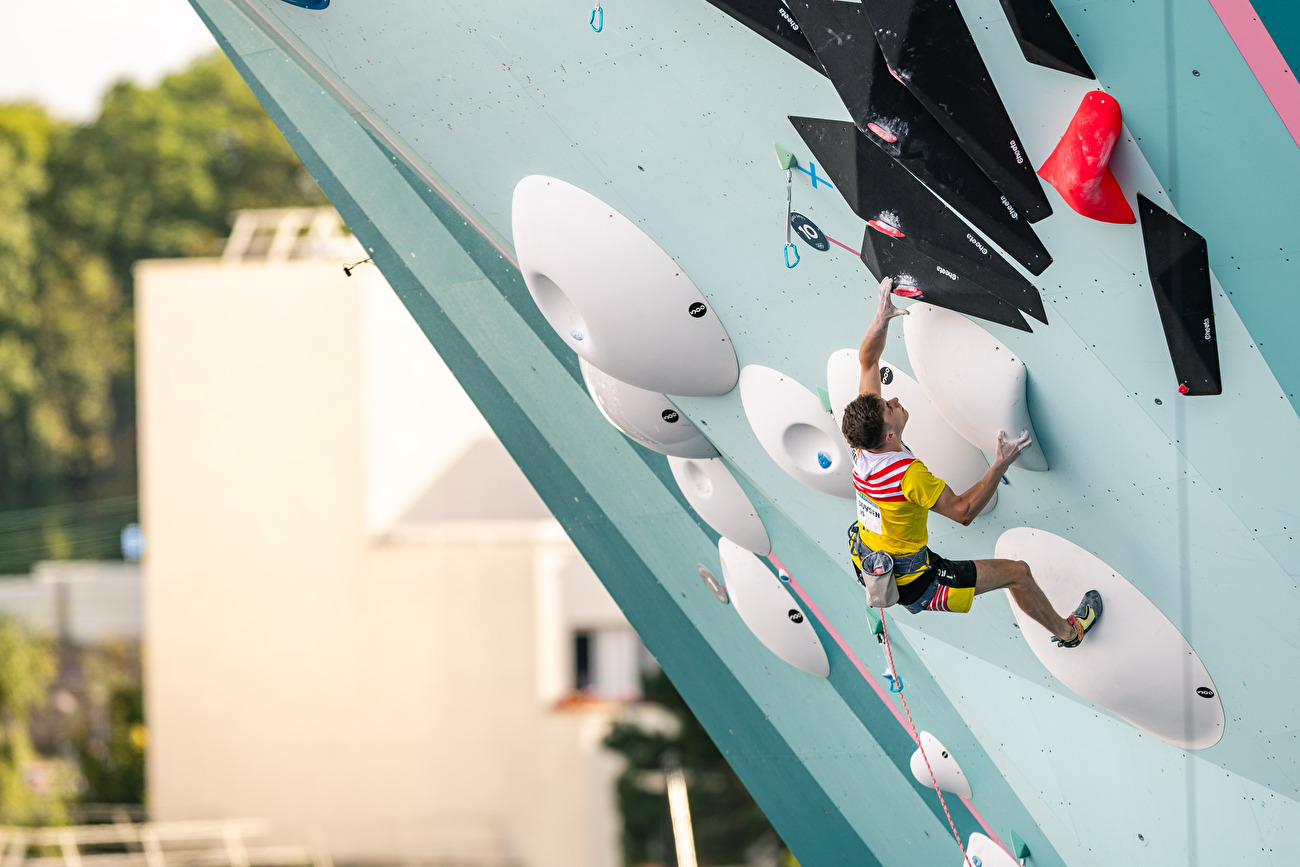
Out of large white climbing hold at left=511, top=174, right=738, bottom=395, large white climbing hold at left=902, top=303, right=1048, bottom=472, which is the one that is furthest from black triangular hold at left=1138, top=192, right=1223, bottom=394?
large white climbing hold at left=511, top=174, right=738, bottom=395

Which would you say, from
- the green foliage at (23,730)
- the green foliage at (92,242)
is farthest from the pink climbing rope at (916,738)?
the green foliage at (92,242)

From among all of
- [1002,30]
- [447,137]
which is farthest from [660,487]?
[1002,30]

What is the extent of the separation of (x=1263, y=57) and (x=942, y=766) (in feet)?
8.21

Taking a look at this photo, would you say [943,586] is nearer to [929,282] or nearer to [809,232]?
[929,282]

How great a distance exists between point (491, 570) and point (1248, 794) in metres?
10.8

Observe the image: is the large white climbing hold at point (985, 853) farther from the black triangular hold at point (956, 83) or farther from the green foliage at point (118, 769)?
the green foliage at point (118, 769)

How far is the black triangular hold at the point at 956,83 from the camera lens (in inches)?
91.0

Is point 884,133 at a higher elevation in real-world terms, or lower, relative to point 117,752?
higher

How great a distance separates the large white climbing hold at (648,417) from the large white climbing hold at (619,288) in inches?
10.5

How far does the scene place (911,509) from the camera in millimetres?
2738

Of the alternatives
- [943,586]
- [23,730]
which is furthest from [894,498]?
[23,730]

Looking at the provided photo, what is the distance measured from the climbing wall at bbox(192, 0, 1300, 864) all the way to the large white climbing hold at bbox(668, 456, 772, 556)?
0.01 meters

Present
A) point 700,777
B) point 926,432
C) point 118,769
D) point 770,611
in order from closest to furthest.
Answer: point 926,432, point 770,611, point 700,777, point 118,769

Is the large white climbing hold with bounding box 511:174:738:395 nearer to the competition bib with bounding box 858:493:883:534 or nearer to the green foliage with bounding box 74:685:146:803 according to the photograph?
the competition bib with bounding box 858:493:883:534
